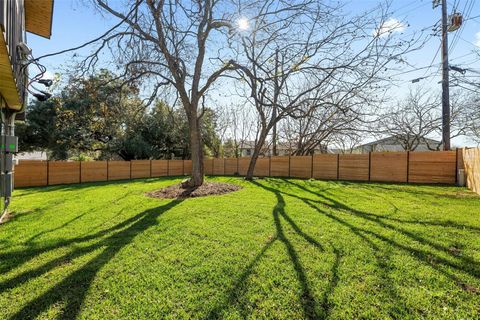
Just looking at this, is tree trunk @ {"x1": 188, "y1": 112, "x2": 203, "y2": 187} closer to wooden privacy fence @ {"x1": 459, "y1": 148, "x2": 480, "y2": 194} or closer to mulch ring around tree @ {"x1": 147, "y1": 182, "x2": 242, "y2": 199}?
mulch ring around tree @ {"x1": 147, "y1": 182, "x2": 242, "y2": 199}

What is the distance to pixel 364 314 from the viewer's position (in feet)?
5.87

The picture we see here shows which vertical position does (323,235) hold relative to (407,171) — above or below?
below

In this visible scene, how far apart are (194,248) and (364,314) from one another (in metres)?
1.97

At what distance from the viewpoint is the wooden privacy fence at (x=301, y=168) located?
816 cm

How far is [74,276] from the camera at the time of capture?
2420 millimetres

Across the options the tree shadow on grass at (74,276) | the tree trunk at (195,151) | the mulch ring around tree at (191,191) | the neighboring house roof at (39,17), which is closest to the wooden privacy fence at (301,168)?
the mulch ring around tree at (191,191)

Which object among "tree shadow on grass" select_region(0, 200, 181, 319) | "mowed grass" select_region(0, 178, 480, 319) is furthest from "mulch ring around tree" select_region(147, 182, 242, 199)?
"tree shadow on grass" select_region(0, 200, 181, 319)

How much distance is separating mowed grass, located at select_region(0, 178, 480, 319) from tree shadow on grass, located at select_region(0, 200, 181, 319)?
0.01 metres

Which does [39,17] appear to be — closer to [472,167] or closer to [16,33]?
[16,33]

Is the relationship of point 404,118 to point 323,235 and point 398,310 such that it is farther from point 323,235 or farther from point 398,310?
point 398,310

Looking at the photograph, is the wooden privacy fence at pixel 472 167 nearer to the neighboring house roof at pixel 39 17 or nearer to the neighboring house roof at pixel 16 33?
the neighboring house roof at pixel 16 33

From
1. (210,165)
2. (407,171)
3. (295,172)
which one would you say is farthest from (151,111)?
(407,171)

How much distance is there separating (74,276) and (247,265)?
1.76 metres

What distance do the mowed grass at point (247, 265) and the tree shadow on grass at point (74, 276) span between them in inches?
0.5
